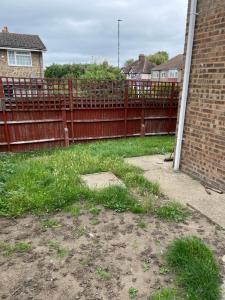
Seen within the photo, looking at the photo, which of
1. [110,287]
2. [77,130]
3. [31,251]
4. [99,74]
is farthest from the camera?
[99,74]

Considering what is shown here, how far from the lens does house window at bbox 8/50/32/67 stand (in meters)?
24.3

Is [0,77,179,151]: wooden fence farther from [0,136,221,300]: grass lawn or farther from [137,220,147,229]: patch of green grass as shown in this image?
[137,220,147,229]: patch of green grass

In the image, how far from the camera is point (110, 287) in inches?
93.7

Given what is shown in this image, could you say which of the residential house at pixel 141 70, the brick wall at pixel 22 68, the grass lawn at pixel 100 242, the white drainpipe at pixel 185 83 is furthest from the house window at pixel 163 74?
the grass lawn at pixel 100 242

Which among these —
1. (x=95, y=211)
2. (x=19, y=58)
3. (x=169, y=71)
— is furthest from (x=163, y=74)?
(x=95, y=211)

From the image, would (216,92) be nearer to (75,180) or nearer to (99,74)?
(75,180)

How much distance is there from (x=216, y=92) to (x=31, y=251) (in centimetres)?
364


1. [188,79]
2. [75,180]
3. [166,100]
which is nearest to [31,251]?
[75,180]

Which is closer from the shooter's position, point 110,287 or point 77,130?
point 110,287

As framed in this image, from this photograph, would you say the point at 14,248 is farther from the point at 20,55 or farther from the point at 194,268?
the point at 20,55

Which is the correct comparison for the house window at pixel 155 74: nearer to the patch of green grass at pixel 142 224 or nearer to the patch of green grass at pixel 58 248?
the patch of green grass at pixel 142 224

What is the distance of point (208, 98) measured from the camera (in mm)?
4461

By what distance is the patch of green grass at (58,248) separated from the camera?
111 inches

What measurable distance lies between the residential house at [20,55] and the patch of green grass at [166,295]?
2531 cm
